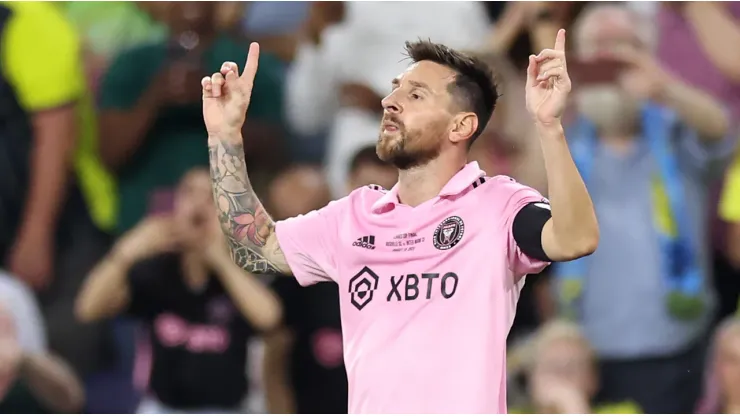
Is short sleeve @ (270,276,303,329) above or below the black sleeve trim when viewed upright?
below

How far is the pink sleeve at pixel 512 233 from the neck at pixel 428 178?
0.58 feet

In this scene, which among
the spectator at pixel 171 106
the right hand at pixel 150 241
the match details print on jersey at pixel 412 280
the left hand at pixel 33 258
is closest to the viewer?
the match details print on jersey at pixel 412 280

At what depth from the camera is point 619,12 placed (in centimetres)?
574

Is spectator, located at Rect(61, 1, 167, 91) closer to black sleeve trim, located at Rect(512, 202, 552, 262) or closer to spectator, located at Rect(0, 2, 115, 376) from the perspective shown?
spectator, located at Rect(0, 2, 115, 376)

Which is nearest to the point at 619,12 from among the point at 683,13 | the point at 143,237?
the point at 683,13

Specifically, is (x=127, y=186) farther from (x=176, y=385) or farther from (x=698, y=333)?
(x=698, y=333)

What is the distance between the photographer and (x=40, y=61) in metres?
6.07

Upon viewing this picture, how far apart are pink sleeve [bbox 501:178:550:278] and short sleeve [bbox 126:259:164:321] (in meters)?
2.93

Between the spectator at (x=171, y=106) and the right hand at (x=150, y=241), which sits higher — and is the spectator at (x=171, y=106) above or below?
above

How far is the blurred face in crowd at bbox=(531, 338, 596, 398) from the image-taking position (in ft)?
17.5

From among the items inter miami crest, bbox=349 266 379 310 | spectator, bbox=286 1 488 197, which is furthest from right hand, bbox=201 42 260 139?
spectator, bbox=286 1 488 197

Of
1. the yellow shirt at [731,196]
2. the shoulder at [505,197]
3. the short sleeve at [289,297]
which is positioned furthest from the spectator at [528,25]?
the shoulder at [505,197]

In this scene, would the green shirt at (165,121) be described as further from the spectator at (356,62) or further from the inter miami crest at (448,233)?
the inter miami crest at (448,233)

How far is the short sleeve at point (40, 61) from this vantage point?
6.07 metres
